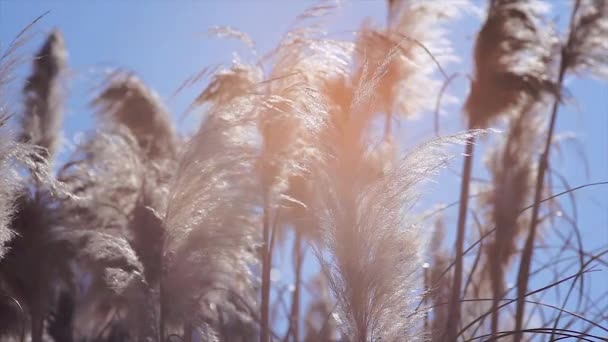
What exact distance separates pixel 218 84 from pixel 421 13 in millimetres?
1918

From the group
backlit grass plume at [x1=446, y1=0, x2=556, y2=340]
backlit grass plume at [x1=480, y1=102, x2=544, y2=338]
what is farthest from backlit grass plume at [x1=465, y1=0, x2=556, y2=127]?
backlit grass plume at [x1=480, y1=102, x2=544, y2=338]

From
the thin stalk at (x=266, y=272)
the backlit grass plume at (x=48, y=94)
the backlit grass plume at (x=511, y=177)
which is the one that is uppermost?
the backlit grass plume at (x=48, y=94)

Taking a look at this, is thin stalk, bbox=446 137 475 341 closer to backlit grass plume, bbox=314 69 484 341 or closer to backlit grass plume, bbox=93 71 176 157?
backlit grass plume, bbox=314 69 484 341

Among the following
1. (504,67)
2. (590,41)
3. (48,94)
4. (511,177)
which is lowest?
(511,177)

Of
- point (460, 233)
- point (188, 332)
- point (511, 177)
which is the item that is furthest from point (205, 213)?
point (511, 177)

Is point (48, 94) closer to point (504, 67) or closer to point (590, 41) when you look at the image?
point (504, 67)

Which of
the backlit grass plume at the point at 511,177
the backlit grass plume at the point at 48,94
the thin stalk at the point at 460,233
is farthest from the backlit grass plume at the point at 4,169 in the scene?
the backlit grass plume at the point at 511,177

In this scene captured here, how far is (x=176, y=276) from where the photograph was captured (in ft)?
13.6

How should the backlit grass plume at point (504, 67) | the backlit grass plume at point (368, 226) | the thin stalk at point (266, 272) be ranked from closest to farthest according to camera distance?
the backlit grass plume at point (368, 226) → the thin stalk at point (266, 272) → the backlit grass plume at point (504, 67)

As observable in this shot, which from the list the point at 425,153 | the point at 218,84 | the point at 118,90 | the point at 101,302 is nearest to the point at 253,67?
the point at 218,84

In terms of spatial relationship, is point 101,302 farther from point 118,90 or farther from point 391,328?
point 391,328

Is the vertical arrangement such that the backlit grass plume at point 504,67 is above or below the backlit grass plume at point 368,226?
above

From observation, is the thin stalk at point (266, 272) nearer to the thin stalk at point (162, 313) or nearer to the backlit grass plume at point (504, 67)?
the thin stalk at point (162, 313)

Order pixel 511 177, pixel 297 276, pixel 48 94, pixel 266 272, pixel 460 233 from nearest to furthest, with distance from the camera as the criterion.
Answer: pixel 266 272 → pixel 460 233 → pixel 511 177 → pixel 297 276 → pixel 48 94
